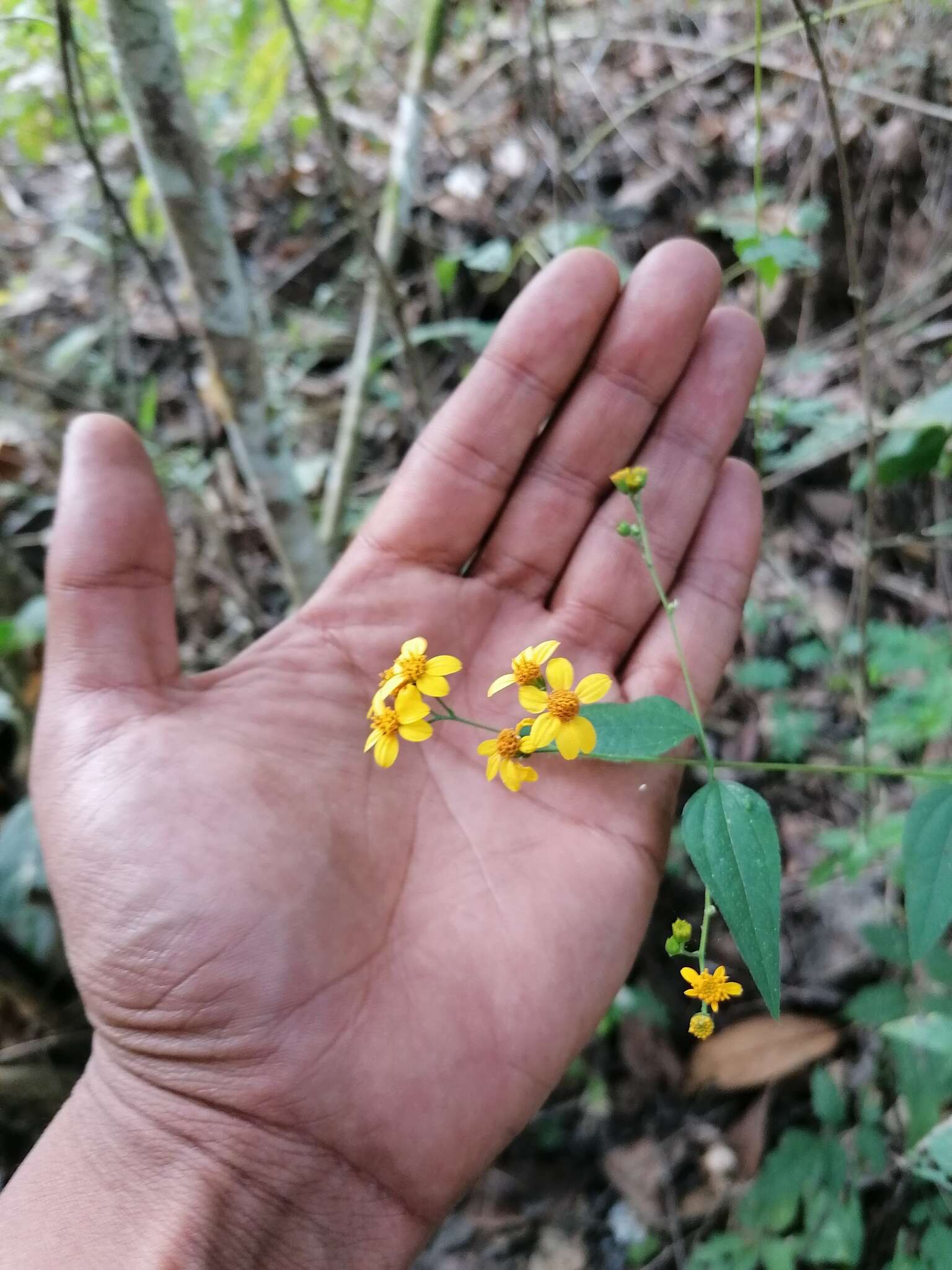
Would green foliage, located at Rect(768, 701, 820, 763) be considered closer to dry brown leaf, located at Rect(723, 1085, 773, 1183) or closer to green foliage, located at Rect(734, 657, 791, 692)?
green foliage, located at Rect(734, 657, 791, 692)

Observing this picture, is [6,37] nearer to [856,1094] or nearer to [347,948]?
[347,948]

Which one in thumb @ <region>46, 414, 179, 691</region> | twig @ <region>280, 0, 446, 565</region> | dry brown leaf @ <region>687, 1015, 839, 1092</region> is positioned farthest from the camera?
twig @ <region>280, 0, 446, 565</region>

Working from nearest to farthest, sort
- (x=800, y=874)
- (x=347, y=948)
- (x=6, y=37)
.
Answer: (x=347, y=948) → (x=6, y=37) → (x=800, y=874)

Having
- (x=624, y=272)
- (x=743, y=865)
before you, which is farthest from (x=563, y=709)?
(x=624, y=272)

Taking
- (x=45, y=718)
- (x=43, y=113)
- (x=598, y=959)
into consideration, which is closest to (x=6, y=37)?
(x=45, y=718)

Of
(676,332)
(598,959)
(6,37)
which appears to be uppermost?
(6,37)

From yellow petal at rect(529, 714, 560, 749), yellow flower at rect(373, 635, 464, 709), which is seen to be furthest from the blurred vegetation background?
yellow flower at rect(373, 635, 464, 709)

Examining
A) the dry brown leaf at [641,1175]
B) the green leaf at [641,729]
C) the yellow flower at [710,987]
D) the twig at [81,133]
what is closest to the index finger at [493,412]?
the green leaf at [641,729]
